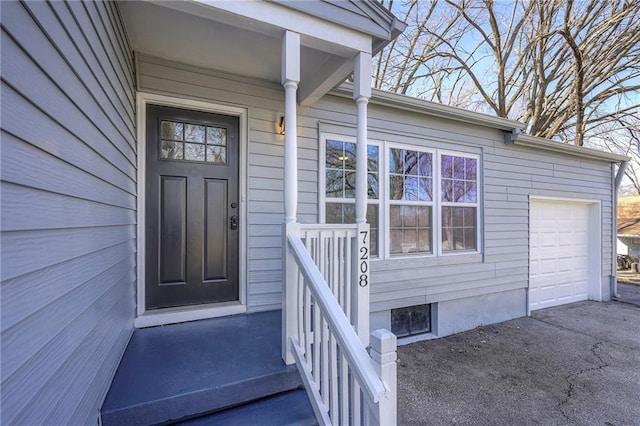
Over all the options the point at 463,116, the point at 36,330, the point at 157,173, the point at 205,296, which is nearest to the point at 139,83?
the point at 157,173

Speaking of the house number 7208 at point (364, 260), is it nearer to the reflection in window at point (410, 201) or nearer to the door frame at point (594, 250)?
the reflection in window at point (410, 201)

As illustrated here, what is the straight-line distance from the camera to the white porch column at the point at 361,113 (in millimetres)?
2303

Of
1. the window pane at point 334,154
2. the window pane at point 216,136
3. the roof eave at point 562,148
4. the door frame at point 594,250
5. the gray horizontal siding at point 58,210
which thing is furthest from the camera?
the door frame at point 594,250

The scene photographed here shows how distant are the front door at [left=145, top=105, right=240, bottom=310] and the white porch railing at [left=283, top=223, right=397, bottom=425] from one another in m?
1.16

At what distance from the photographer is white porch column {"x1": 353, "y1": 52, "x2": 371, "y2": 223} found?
90.7 inches

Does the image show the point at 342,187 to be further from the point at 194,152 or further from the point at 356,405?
the point at 356,405

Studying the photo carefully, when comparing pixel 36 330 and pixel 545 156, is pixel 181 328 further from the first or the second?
pixel 545 156

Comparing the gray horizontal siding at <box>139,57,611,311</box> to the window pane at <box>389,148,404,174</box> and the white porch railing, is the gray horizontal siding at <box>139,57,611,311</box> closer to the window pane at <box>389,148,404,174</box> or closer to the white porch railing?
the window pane at <box>389,148,404,174</box>

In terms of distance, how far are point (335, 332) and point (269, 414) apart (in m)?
0.73

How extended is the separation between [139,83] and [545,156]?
615 centimetres

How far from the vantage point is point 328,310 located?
5.10ft

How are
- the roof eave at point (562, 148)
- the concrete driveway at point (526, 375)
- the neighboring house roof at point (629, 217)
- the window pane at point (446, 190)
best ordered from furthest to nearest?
the neighboring house roof at point (629, 217) < the roof eave at point (562, 148) < the window pane at point (446, 190) < the concrete driveway at point (526, 375)

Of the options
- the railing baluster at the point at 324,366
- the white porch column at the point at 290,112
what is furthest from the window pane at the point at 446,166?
the railing baluster at the point at 324,366

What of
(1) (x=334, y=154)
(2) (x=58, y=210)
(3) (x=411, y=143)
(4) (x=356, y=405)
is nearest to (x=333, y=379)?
(4) (x=356, y=405)
